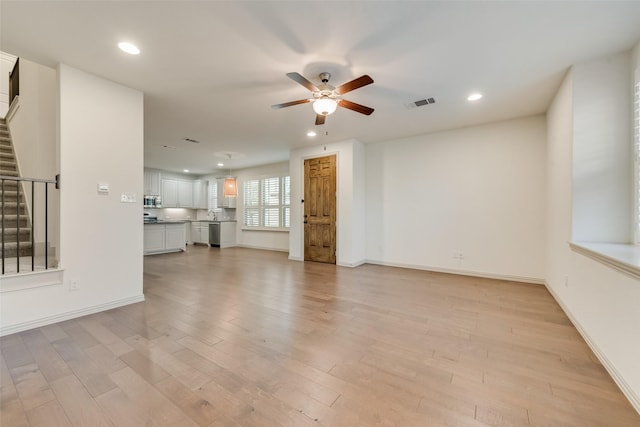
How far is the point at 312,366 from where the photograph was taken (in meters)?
1.89

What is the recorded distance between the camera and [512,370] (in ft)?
6.11

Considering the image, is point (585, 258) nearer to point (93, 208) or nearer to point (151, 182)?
point (93, 208)

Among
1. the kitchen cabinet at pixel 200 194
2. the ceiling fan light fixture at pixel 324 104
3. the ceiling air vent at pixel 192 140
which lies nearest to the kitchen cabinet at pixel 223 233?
the kitchen cabinet at pixel 200 194

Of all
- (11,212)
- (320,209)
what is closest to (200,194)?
(320,209)

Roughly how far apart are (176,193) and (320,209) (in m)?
6.27

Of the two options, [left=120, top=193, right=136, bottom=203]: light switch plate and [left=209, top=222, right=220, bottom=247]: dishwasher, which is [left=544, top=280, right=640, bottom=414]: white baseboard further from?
[left=209, top=222, right=220, bottom=247]: dishwasher

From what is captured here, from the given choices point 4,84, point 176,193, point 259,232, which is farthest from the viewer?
point 176,193

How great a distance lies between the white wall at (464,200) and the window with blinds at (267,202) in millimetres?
2940

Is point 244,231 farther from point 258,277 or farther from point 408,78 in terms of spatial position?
point 408,78

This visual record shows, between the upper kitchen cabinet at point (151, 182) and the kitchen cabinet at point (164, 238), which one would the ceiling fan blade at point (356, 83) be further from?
the upper kitchen cabinet at point (151, 182)

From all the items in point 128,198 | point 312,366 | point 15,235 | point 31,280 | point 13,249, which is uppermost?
point 128,198

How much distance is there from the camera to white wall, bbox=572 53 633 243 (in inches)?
97.3

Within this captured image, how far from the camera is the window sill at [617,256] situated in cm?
161

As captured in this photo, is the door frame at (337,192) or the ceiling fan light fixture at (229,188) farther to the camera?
the ceiling fan light fixture at (229,188)
